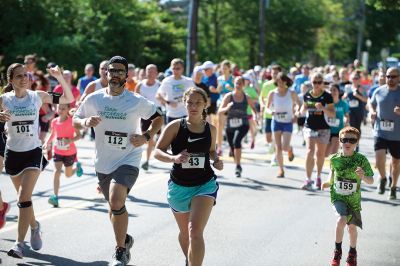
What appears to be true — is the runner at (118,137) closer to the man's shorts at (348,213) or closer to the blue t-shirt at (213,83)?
the man's shorts at (348,213)

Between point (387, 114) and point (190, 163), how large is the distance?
5838 mm

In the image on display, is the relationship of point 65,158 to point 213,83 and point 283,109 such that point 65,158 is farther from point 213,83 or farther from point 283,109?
point 213,83

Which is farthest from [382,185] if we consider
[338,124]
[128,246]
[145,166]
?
[128,246]

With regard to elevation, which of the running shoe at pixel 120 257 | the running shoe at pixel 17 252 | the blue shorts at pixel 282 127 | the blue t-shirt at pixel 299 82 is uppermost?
the blue t-shirt at pixel 299 82

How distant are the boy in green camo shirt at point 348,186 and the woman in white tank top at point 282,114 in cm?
566

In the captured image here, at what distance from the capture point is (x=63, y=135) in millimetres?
10742

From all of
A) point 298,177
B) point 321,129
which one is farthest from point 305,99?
point 298,177

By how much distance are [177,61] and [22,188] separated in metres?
6.39

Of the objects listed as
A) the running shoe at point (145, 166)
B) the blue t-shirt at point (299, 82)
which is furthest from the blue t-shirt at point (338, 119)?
the blue t-shirt at point (299, 82)

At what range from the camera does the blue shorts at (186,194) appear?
6.43 metres

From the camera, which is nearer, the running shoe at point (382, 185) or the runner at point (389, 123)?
the runner at point (389, 123)

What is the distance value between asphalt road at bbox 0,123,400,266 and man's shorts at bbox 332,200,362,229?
21.5 inches

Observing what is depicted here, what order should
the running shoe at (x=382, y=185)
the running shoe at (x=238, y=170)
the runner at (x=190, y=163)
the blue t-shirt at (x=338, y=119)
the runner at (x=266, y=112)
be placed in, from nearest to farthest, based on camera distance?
the runner at (x=190, y=163)
the running shoe at (x=382, y=185)
the blue t-shirt at (x=338, y=119)
the running shoe at (x=238, y=170)
the runner at (x=266, y=112)

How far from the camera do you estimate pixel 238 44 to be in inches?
2191
